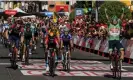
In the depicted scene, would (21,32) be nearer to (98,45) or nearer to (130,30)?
(130,30)

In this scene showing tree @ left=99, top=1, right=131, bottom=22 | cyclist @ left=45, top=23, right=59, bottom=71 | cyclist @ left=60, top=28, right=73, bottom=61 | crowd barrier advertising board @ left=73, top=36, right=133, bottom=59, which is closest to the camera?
cyclist @ left=45, top=23, right=59, bottom=71

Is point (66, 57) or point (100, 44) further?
point (100, 44)

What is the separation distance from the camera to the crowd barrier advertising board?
69.7 ft

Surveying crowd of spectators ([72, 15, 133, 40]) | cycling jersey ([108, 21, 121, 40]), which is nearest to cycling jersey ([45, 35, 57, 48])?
cycling jersey ([108, 21, 121, 40])

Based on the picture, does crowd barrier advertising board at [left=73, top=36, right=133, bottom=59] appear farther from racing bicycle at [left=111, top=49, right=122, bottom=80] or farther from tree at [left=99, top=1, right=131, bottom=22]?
racing bicycle at [left=111, top=49, right=122, bottom=80]

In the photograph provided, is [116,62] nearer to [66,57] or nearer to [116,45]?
[116,45]

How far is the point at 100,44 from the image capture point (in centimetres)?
2647

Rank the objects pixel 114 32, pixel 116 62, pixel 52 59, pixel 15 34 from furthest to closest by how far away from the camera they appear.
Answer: pixel 15 34, pixel 114 32, pixel 52 59, pixel 116 62

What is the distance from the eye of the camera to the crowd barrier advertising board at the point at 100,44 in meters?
21.2

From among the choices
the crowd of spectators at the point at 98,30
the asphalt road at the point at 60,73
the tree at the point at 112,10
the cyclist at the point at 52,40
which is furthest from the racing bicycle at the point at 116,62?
the tree at the point at 112,10

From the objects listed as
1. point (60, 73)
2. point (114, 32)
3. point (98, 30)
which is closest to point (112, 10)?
point (98, 30)

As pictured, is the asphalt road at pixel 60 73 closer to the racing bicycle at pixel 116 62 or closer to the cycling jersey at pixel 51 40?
the racing bicycle at pixel 116 62

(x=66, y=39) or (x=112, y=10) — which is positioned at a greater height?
(x=112, y=10)

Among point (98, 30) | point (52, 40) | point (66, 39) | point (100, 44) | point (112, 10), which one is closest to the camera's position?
point (52, 40)
